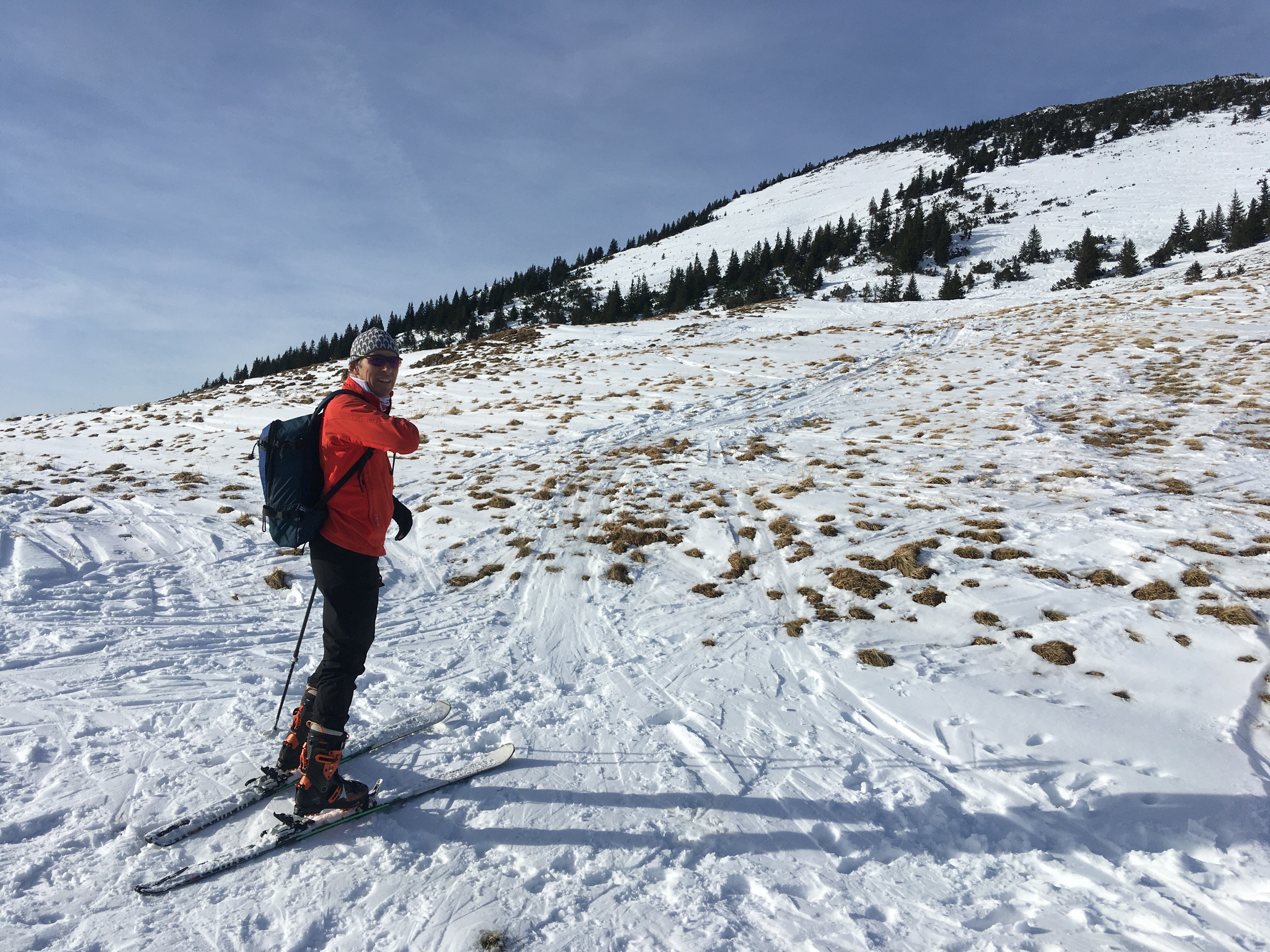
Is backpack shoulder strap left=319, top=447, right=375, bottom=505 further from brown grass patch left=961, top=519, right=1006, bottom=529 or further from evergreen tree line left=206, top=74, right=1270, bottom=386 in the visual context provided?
evergreen tree line left=206, top=74, right=1270, bottom=386

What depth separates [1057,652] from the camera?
16.0 feet

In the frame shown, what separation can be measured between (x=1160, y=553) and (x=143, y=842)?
8908 millimetres

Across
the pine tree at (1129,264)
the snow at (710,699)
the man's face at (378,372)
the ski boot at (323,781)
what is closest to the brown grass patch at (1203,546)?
the snow at (710,699)

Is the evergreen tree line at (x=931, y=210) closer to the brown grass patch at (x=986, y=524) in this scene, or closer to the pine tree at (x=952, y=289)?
the pine tree at (x=952, y=289)

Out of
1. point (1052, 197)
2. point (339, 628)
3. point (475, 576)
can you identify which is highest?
point (1052, 197)

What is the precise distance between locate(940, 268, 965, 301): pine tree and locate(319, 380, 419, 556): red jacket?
1920 inches

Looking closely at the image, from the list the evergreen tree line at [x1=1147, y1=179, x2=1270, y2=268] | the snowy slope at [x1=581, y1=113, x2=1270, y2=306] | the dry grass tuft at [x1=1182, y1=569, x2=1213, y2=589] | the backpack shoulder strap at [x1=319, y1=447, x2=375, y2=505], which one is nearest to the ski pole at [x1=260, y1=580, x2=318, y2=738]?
the backpack shoulder strap at [x1=319, y1=447, x2=375, y2=505]

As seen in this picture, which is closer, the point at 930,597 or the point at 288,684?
the point at 288,684

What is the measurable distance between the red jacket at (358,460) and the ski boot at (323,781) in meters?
1.07

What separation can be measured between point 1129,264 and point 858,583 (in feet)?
166

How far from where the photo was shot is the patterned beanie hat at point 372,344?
3227mm

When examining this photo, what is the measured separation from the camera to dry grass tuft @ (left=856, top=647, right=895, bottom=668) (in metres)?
5.04

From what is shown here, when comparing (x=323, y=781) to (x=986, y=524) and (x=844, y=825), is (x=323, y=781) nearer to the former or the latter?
(x=844, y=825)

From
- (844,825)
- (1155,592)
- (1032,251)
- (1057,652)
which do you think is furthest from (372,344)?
(1032,251)
